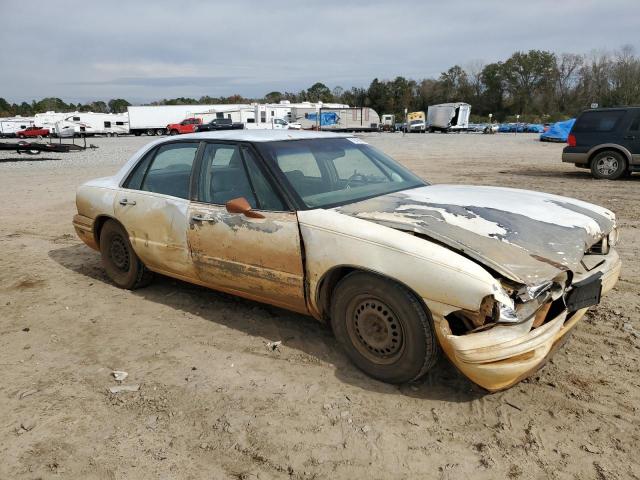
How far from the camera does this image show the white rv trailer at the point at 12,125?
184ft

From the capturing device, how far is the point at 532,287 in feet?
8.38

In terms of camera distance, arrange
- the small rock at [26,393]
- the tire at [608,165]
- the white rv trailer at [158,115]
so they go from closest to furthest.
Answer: the small rock at [26,393], the tire at [608,165], the white rv trailer at [158,115]

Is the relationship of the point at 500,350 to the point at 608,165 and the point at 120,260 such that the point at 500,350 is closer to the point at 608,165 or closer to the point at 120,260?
the point at 120,260

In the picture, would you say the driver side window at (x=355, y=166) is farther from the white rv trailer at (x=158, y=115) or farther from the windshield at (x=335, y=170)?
the white rv trailer at (x=158, y=115)

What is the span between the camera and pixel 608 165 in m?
12.1

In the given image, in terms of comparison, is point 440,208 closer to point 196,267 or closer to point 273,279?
point 273,279

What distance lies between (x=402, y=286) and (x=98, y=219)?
3.52 m

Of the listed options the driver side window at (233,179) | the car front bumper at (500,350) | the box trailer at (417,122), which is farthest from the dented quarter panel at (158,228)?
the box trailer at (417,122)

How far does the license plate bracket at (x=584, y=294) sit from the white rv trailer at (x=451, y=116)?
178 ft

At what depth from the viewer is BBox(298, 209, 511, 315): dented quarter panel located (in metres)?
2.57

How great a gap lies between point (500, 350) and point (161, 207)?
9.85ft

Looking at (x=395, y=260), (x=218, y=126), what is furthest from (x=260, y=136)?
(x=218, y=126)

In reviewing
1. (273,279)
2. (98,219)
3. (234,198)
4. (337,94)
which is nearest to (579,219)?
(273,279)

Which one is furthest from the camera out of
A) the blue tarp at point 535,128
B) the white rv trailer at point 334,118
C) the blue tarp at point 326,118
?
the white rv trailer at point 334,118
